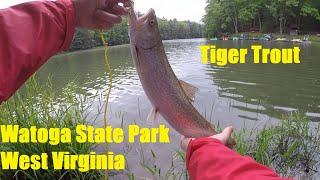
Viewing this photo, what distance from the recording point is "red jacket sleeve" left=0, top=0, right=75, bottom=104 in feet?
5.16

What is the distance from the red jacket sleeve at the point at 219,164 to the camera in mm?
1598

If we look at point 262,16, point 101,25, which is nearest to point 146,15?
point 101,25

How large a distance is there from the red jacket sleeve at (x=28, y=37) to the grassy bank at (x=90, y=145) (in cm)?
389

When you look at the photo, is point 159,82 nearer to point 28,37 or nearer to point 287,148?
point 28,37

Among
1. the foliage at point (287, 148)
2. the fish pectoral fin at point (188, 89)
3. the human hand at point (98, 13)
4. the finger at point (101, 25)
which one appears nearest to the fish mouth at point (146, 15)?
the human hand at point (98, 13)

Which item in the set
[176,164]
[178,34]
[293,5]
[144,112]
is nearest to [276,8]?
[293,5]

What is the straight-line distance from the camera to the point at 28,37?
1648 millimetres

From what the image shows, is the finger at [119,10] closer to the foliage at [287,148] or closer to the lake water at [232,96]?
the foliage at [287,148]

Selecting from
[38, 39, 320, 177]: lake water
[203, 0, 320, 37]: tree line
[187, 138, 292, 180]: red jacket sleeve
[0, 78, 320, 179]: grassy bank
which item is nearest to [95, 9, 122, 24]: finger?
[187, 138, 292, 180]: red jacket sleeve

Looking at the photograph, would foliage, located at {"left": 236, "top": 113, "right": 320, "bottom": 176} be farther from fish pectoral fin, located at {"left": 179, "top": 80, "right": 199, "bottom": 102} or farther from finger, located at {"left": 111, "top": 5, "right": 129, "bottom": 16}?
finger, located at {"left": 111, "top": 5, "right": 129, "bottom": 16}

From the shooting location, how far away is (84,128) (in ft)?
22.0

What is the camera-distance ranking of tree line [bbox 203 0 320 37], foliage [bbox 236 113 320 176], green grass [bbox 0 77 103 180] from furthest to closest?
tree line [bbox 203 0 320 37] → foliage [bbox 236 113 320 176] → green grass [bbox 0 77 103 180]

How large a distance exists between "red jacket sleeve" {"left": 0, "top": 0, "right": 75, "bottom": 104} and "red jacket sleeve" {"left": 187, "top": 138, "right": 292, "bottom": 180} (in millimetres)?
836

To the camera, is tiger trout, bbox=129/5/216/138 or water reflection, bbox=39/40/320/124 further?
water reflection, bbox=39/40/320/124
